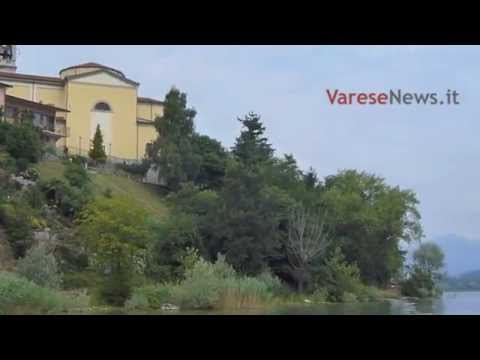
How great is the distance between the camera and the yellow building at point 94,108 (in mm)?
7621

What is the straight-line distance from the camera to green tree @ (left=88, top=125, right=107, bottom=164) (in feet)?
26.0

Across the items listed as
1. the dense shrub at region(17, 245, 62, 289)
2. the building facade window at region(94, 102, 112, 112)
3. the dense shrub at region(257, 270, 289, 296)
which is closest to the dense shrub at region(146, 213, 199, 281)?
the dense shrub at region(257, 270, 289, 296)

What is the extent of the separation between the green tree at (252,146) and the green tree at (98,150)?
1.49 meters

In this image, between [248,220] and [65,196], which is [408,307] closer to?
[248,220]

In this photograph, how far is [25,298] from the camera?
6652 millimetres

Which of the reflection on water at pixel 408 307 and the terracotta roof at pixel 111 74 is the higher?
the terracotta roof at pixel 111 74

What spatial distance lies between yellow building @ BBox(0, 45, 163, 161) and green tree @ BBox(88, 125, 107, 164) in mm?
50

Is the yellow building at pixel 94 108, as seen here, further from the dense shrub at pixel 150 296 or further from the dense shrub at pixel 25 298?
the dense shrub at pixel 25 298

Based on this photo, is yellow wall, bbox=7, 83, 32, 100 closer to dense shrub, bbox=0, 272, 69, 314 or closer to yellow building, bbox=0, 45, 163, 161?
yellow building, bbox=0, 45, 163, 161

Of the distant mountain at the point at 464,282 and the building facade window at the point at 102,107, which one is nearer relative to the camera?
the distant mountain at the point at 464,282

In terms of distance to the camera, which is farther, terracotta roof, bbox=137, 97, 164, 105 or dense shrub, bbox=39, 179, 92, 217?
dense shrub, bbox=39, 179, 92, 217

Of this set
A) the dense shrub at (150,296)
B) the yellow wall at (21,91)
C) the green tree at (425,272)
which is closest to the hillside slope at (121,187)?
the yellow wall at (21,91)
